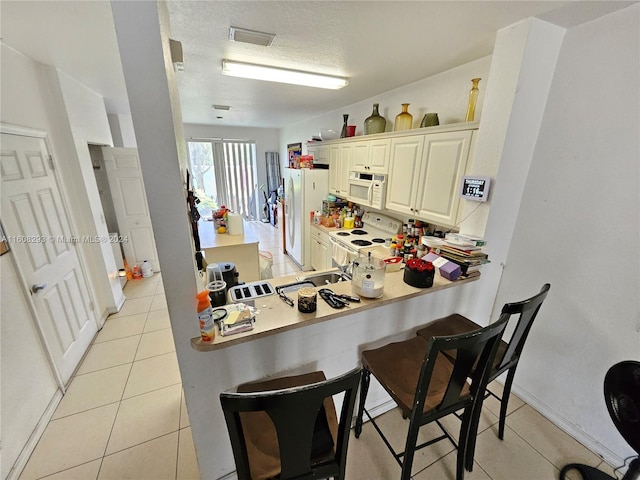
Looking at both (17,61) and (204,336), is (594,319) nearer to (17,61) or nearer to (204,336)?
(204,336)

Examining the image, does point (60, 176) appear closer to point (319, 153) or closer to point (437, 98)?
point (319, 153)

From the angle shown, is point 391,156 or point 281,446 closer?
point 281,446

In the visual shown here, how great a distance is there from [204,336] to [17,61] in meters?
2.52

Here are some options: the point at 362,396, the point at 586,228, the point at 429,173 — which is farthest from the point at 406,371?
the point at 429,173

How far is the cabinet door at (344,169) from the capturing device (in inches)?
128

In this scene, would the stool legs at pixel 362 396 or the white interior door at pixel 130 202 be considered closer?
the stool legs at pixel 362 396

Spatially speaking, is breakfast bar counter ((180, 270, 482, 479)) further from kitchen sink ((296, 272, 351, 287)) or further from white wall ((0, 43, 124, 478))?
white wall ((0, 43, 124, 478))

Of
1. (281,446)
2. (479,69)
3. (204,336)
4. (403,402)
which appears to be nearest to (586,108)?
(479,69)

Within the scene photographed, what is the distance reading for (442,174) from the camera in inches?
78.2

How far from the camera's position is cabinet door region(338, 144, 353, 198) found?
10.6ft

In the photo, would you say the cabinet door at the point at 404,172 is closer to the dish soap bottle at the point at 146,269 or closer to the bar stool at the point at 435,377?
the bar stool at the point at 435,377

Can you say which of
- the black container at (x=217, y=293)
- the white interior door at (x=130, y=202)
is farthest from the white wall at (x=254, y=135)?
the black container at (x=217, y=293)

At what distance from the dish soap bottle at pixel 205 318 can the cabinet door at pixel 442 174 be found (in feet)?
5.81

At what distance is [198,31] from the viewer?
1.52 m
